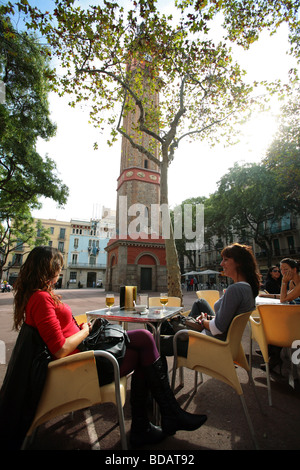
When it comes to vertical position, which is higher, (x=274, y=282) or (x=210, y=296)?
(x=274, y=282)

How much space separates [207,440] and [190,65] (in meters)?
9.91

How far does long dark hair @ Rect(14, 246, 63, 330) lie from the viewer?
1593mm

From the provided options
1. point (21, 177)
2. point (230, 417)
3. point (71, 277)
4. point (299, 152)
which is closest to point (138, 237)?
point (21, 177)

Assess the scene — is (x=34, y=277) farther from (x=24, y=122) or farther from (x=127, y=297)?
(x=24, y=122)

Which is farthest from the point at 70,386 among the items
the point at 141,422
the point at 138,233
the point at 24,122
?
the point at 138,233

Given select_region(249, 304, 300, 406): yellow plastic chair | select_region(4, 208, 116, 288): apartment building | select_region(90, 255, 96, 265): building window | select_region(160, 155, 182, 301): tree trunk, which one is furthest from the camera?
select_region(90, 255, 96, 265): building window

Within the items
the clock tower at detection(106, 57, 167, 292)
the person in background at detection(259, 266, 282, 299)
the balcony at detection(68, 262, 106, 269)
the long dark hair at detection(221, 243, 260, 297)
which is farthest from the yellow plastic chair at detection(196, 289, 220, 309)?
the balcony at detection(68, 262, 106, 269)

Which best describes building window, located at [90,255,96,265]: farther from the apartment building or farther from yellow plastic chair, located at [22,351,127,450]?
yellow plastic chair, located at [22,351,127,450]

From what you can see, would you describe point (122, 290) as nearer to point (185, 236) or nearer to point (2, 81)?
point (2, 81)

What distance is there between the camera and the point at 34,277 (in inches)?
65.0

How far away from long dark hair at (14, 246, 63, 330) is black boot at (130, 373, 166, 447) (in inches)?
39.5

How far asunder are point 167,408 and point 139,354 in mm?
452

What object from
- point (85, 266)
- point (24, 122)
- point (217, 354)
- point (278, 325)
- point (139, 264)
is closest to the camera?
point (217, 354)

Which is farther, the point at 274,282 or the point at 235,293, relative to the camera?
the point at 274,282
